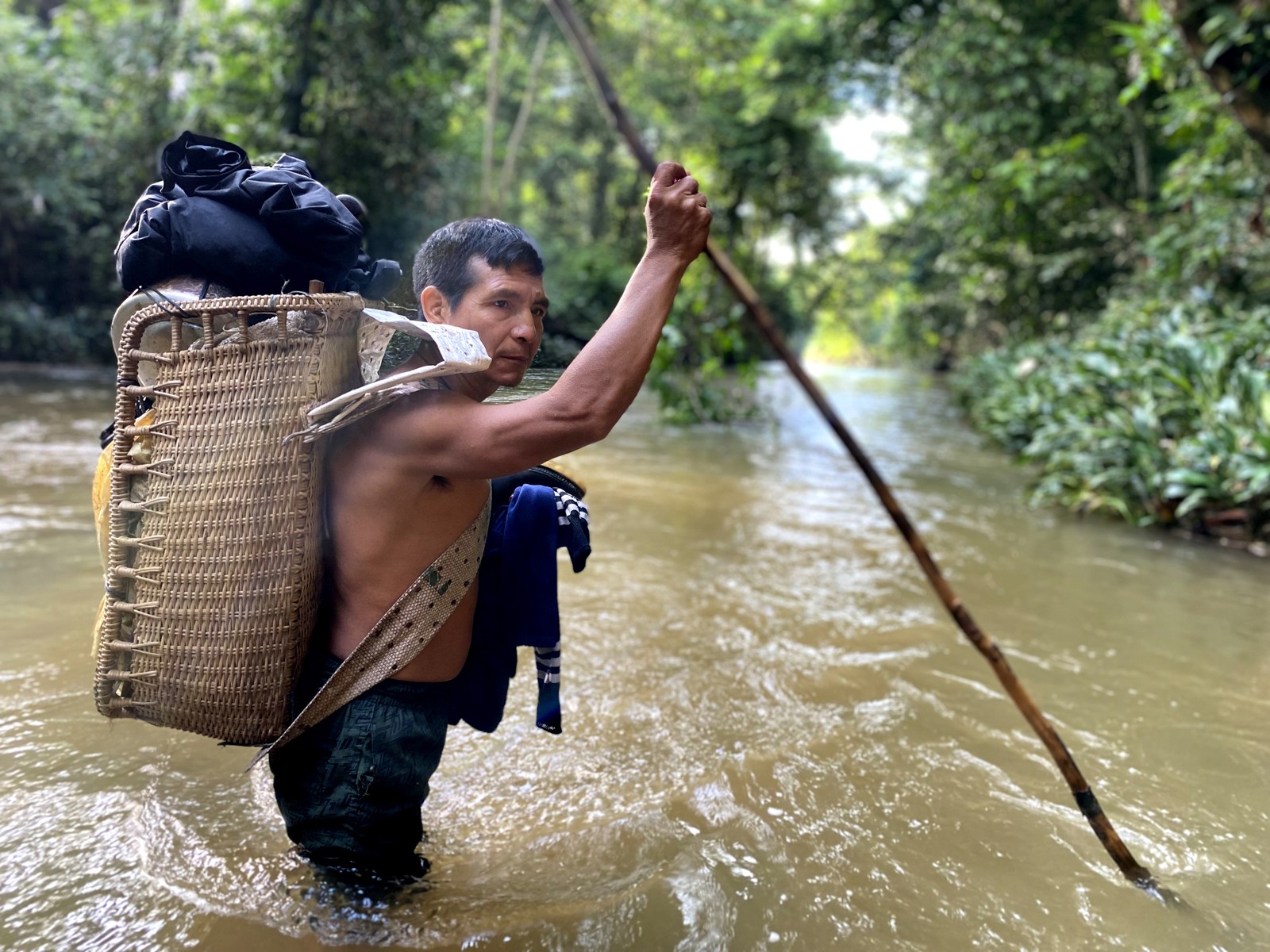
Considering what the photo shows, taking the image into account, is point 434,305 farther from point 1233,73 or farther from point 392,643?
point 1233,73

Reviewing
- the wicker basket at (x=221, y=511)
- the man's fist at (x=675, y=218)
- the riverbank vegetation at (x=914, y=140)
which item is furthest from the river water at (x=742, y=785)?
the riverbank vegetation at (x=914, y=140)

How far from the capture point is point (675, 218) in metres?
1.46

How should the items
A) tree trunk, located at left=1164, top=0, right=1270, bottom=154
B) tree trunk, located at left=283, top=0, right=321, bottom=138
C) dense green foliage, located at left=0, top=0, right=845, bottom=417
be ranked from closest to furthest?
1. tree trunk, located at left=1164, top=0, right=1270, bottom=154
2. tree trunk, located at left=283, top=0, right=321, bottom=138
3. dense green foliage, located at left=0, top=0, right=845, bottom=417

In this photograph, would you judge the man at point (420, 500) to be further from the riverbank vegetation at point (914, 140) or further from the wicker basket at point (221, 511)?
the riverbank vegetation at point (914, 140)

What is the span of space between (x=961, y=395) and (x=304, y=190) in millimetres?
16056

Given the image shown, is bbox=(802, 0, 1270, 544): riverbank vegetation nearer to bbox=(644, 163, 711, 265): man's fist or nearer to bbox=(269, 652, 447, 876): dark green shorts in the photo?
bbox=(644, 163, 711, 265): man's fist

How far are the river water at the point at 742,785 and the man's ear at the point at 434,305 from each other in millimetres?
1156

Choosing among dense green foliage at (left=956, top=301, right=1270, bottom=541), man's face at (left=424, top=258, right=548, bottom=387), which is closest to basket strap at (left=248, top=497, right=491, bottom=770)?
man's face at (left=424, top=258, right=548, bottom=387)

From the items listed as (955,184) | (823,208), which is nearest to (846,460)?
(955,184)

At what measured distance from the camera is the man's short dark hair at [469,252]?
1.59m

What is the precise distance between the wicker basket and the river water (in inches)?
21.8

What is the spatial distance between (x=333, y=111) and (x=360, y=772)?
10577 mm

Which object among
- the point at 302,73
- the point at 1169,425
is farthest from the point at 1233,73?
the point at 302,73

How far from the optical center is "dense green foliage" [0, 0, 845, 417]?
32.5 ft
